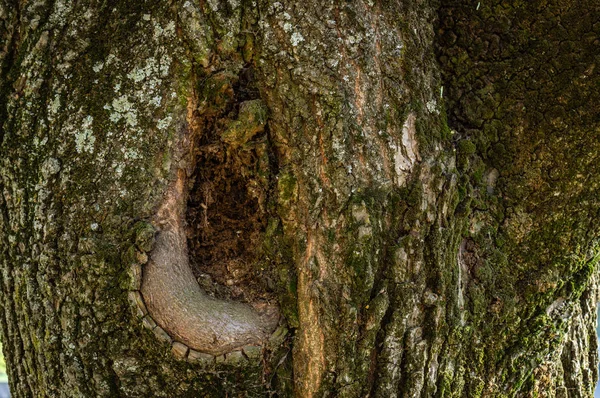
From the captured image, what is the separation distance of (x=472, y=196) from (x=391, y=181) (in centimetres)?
27

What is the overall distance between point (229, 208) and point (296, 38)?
1.48ft

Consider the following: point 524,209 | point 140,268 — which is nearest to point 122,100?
point 140,268

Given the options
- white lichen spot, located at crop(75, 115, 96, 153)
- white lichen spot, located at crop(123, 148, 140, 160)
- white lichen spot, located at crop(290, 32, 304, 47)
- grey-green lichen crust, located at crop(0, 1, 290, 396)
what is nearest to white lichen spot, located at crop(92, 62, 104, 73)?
grey-green lichen crust, located at crop(0, 1, 290, 396)

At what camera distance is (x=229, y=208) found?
1473mm

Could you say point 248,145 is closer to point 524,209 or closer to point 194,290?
point 194,290

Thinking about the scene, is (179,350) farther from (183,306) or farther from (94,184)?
(94,184)

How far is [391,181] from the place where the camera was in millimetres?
1355

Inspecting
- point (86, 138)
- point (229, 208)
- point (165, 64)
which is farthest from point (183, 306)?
point (165, 64)

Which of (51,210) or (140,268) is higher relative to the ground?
(51,210)

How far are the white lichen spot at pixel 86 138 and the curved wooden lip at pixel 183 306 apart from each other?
21 centimetres

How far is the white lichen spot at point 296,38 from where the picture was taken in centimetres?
135

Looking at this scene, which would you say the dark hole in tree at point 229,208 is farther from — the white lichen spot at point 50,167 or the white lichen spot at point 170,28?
the white lichen spot at point 50,167

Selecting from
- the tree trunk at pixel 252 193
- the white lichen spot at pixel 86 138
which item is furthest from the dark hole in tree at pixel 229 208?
the white lichen spot at pixel 86 138

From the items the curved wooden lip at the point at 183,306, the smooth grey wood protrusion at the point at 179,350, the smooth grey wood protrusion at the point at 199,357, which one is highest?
the curved wooden lip at the point at 183,306
